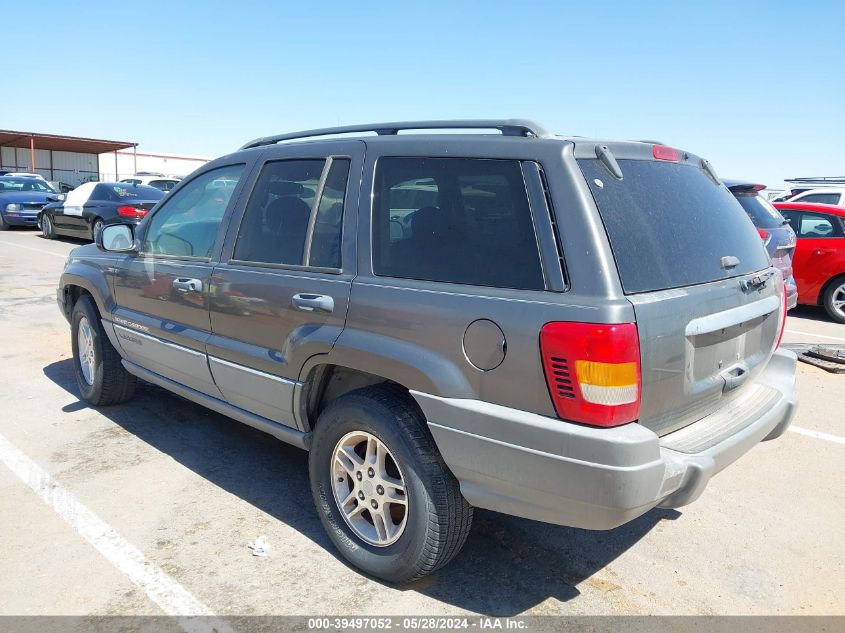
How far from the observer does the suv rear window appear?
8.46 ft

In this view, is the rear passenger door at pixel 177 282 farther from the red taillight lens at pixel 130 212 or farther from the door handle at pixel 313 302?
the red taillight lens at pixel 130 212

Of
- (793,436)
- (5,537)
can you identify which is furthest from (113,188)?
(793,436)

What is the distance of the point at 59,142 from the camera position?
1532 inches

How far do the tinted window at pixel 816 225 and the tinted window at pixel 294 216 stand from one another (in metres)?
8.75

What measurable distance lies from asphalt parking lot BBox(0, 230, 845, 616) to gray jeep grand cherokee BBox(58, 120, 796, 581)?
0.34m

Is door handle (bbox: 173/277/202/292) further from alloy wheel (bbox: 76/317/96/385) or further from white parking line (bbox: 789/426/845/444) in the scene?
white parking line (bbox: 789/426/845/444)

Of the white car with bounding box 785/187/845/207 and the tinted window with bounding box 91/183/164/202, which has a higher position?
the white car with bounding box 785/187/845/207

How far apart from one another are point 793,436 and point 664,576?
239 cm

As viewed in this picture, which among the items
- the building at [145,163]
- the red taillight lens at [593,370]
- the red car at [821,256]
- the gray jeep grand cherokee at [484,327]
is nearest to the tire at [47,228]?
the gray jeep grand cherokee at [484,327]

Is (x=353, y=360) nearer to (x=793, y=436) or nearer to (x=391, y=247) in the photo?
(x=391, y=247)

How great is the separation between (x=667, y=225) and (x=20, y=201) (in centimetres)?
2132

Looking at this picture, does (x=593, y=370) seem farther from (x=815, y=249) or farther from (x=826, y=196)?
(x=826, y=196)

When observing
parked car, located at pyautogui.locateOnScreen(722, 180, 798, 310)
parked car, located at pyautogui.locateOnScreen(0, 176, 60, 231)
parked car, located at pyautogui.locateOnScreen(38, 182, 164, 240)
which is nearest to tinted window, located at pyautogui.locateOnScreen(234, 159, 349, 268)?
parked car, located at pyautogui.locateOnScreen(722, 180, 798, 310)

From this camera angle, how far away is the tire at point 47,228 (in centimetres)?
1769
